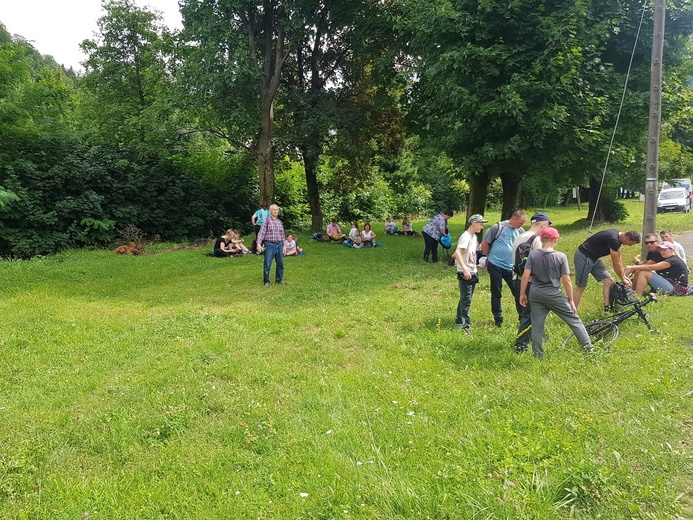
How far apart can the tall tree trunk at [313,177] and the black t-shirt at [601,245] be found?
38.2ft

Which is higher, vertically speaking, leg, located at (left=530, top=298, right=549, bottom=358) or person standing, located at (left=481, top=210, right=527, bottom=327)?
person standing, located at (left=481, top=210, right=527, bottom=327)

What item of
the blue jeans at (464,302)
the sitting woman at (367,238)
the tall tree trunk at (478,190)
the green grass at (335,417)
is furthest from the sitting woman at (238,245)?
the blue jeans at (464,302)

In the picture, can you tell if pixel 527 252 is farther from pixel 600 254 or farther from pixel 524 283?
pixel 600 254

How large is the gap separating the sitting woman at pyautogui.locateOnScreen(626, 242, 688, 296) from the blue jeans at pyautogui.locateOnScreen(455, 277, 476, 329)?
3.59 meters

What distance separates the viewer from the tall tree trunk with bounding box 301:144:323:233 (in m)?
17.2

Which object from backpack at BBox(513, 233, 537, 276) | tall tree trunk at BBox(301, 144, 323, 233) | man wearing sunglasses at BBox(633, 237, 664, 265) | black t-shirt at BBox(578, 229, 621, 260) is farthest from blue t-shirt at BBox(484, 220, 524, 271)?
tall tree trunk at BBox(301, 144, 323, 233)

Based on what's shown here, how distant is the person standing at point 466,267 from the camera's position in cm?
666

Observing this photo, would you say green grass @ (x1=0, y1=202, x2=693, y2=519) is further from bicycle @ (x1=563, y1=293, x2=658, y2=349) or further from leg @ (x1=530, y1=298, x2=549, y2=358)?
leg @ (x1=530, y1=298, x2=549, y2=358)

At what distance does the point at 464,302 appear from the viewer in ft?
22.4

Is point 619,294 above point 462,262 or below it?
below

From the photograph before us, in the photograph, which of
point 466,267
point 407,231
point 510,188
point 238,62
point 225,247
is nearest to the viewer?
point 466,267

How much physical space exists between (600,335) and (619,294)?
1.50m

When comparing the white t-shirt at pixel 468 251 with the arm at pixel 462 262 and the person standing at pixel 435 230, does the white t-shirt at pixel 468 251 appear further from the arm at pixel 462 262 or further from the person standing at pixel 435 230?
the person standing at pixel 435 230

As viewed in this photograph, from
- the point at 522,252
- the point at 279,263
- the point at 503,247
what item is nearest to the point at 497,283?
the point at 503,247
